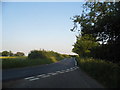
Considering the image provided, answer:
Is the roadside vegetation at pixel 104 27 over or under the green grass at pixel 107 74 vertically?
over

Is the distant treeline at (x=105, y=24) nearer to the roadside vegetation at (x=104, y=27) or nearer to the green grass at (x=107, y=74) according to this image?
the roadside vegetation at (x=104, y=27)

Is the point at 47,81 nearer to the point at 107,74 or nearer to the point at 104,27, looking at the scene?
the point at 107,74

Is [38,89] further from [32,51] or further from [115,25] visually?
[32,51]

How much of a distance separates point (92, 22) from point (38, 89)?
10.3 m

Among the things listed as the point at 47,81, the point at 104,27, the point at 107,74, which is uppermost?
the point at 104,27

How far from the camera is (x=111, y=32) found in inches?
497

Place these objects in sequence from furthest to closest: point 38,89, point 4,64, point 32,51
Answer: point 32,51 < point 4,64 < point 38,89

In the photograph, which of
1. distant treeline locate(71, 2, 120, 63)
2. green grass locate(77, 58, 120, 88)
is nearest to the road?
green grass locate(77, 58, 120, 88)

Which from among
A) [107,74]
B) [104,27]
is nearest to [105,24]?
[104,27]

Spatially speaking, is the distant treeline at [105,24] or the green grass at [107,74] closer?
the green grass at [107,74]

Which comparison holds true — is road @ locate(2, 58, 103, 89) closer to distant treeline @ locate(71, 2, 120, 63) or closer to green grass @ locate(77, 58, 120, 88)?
green grass @ locate(77, 58, 120, 88)

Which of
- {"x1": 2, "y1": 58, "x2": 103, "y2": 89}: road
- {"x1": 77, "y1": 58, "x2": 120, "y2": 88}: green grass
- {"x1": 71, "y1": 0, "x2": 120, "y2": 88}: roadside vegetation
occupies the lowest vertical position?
{"x1": 2, "y1": 58, "x2": 103, "y2": 89}: road

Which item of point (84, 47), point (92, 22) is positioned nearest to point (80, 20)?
point (92, 22)

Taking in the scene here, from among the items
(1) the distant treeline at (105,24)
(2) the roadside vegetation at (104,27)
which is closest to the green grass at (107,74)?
(2) the roadside vegetation at (104,27)
